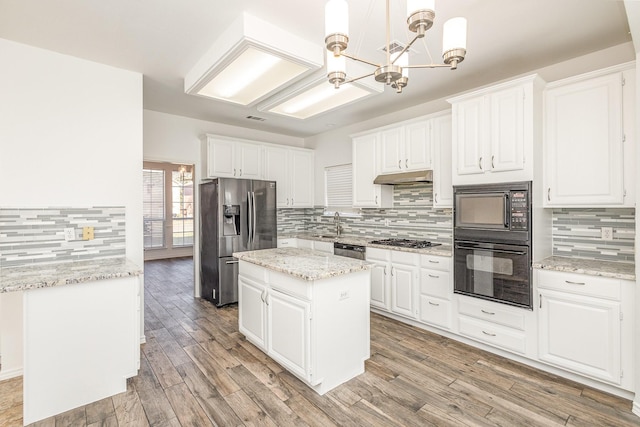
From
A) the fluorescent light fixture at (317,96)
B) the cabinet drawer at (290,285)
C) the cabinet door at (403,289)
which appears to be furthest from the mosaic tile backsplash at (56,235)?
the cabinet door at (403,289)

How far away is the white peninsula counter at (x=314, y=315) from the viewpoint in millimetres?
2236

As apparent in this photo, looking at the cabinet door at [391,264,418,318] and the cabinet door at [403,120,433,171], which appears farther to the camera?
the cabinet door at [403,120,433,171]

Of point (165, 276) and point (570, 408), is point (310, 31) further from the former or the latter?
point (165, 276)

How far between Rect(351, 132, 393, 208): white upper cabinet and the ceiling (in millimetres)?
1185

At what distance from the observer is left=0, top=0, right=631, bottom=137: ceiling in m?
2.09

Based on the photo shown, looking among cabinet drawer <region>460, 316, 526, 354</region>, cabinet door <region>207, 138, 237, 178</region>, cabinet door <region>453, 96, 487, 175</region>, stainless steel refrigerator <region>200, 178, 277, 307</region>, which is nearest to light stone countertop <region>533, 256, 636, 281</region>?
cabinet drawer <region>460, 316, 526, 354</region>

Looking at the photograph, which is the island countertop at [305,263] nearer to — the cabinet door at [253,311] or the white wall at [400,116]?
the cabinet door at [253,311]

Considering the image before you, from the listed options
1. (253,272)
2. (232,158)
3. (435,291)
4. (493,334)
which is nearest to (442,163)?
(435,291)

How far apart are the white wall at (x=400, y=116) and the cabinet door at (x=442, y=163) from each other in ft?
1.60

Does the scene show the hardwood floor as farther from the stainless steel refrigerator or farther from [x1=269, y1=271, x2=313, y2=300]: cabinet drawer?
the stainless steel refrigerator

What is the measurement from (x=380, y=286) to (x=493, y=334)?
4.25 feet

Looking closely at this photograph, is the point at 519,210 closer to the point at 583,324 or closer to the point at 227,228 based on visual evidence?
the point at 583,324

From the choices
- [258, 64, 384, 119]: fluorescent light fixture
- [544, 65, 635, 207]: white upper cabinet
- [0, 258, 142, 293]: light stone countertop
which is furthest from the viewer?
[258, 64, 384, 119]: fluorescent light fixture

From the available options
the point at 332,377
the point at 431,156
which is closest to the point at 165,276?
the point at 332,377
